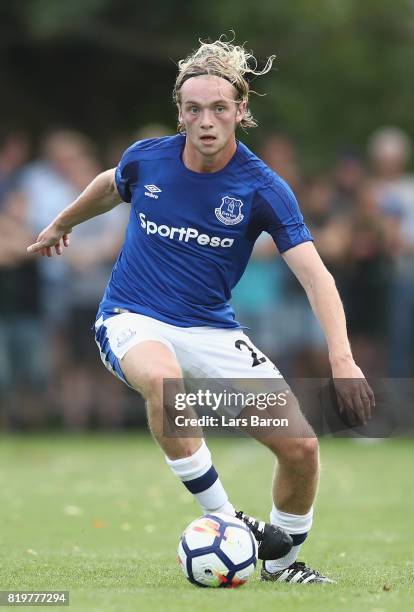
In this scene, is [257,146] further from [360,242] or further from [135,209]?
[135,209]

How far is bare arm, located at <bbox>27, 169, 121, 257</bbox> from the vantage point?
289 inches

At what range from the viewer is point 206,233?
6973 mm

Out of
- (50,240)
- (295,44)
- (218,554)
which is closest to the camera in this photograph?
(218,554)

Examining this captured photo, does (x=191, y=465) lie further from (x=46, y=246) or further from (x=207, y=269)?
(x=46, y=246)

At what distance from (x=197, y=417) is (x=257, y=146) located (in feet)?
37.1

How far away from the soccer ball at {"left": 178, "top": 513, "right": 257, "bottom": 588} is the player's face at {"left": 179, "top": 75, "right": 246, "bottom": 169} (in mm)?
1872

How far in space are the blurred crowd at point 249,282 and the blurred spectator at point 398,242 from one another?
1cm

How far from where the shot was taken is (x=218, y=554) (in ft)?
21.2

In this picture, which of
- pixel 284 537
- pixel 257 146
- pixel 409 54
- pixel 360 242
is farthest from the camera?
pixel 409 54

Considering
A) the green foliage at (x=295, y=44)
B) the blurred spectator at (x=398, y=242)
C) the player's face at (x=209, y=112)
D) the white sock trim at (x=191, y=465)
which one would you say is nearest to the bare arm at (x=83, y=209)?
the player's face at (x=209, y=112)

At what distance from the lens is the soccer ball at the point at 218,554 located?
6.47 m

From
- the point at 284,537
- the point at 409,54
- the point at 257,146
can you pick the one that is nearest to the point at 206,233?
the point at 284,537

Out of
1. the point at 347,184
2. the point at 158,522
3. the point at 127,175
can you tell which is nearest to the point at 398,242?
the point at 347,184

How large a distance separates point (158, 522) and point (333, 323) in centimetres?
322
